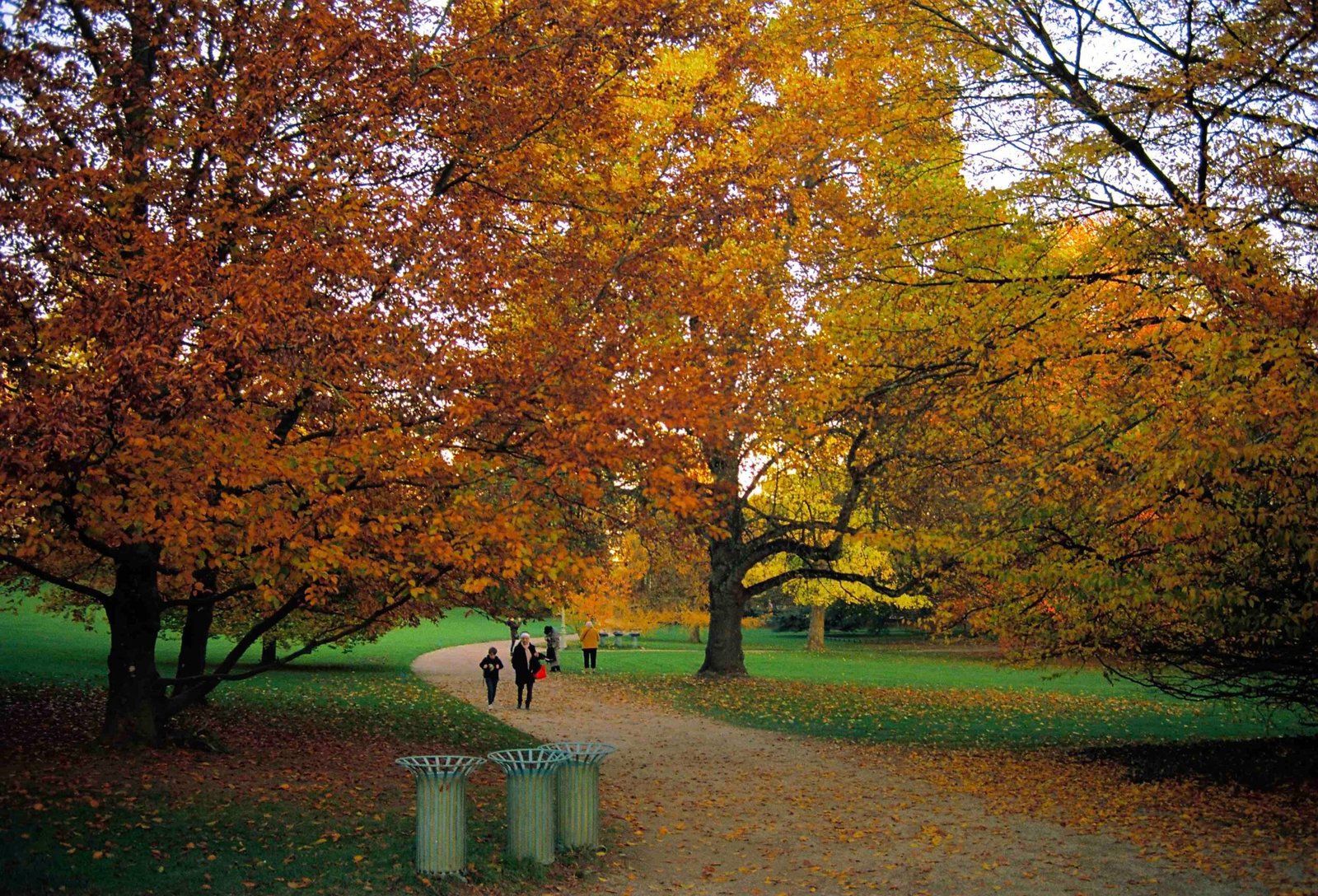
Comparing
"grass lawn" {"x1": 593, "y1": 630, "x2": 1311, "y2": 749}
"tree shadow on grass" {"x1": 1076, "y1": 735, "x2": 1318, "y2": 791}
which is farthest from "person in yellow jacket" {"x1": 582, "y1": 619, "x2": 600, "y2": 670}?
"tree shadow on grass" {"x1": 1076, "y1": 735, "x2": 1318, "y2": 791}

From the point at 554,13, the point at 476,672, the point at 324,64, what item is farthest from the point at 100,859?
the point at 476,672

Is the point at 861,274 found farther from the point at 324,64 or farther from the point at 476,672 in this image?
the point at 476,672

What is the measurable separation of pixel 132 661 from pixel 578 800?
4.99 meters

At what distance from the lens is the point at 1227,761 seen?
45.4 ft

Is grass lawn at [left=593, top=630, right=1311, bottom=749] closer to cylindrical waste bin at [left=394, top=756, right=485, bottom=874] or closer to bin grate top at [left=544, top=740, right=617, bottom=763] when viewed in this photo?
bin grate top at [left=544, top=740, right=617, bottom=763]

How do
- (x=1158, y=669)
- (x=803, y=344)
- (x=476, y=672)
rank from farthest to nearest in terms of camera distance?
1. (x=476, y=672)
2. (x=803, y=344)
3. (x=1158, y=669)

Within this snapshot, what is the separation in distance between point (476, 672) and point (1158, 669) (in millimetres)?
20864

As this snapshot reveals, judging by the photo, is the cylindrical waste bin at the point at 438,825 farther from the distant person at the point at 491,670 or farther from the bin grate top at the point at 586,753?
the distant person at the point at 491,670

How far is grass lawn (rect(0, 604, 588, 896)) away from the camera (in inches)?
300

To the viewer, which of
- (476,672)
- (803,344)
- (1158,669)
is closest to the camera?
(1158,669)

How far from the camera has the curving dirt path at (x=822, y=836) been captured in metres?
8.41

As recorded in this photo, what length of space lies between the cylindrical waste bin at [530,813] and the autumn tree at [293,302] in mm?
1675

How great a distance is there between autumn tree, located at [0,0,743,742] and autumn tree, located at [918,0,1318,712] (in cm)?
→ 423

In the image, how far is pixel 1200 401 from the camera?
8.65 metres
